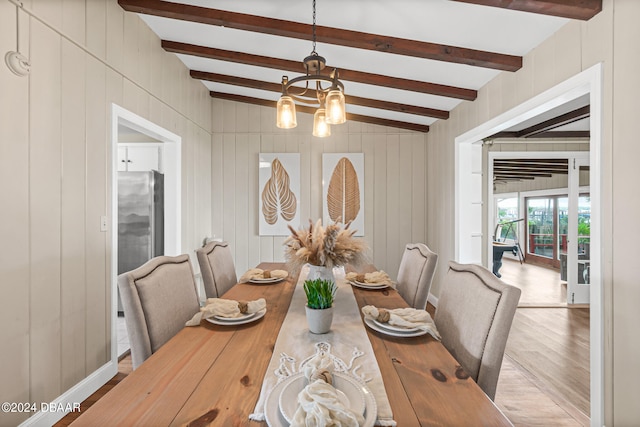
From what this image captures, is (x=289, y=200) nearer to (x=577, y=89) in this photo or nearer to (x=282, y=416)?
(x=577, y=89)

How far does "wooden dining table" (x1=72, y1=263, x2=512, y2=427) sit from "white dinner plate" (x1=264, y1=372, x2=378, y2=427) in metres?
0.03

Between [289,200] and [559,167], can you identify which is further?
[559,167]

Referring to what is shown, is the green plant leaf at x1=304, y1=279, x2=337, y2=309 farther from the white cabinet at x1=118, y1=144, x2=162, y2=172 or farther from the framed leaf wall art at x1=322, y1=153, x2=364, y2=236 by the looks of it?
the white cabinet at x1=118, y1=144, x2=162, y2=172

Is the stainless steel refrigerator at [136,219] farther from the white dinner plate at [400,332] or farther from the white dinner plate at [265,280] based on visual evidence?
the white dinner plate at [400,332]

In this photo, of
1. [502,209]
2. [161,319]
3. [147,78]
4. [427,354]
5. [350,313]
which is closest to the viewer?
[427,354]

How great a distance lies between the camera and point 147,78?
8.93 ft

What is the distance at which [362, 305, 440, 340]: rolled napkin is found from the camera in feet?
4.00

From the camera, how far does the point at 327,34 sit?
2.29 metres

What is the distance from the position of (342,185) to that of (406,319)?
3096mm


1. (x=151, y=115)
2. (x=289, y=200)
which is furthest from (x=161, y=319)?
(x=289, y=200)

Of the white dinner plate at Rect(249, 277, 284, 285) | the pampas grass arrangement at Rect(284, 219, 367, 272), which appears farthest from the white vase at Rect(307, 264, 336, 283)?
the white dinner plate at Rect(249, 277, 284, 285)

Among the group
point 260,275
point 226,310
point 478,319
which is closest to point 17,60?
point 226,310

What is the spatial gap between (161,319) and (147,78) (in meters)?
2.27

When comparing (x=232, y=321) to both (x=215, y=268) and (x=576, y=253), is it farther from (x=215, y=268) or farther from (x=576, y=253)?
(x=576, y=253)
